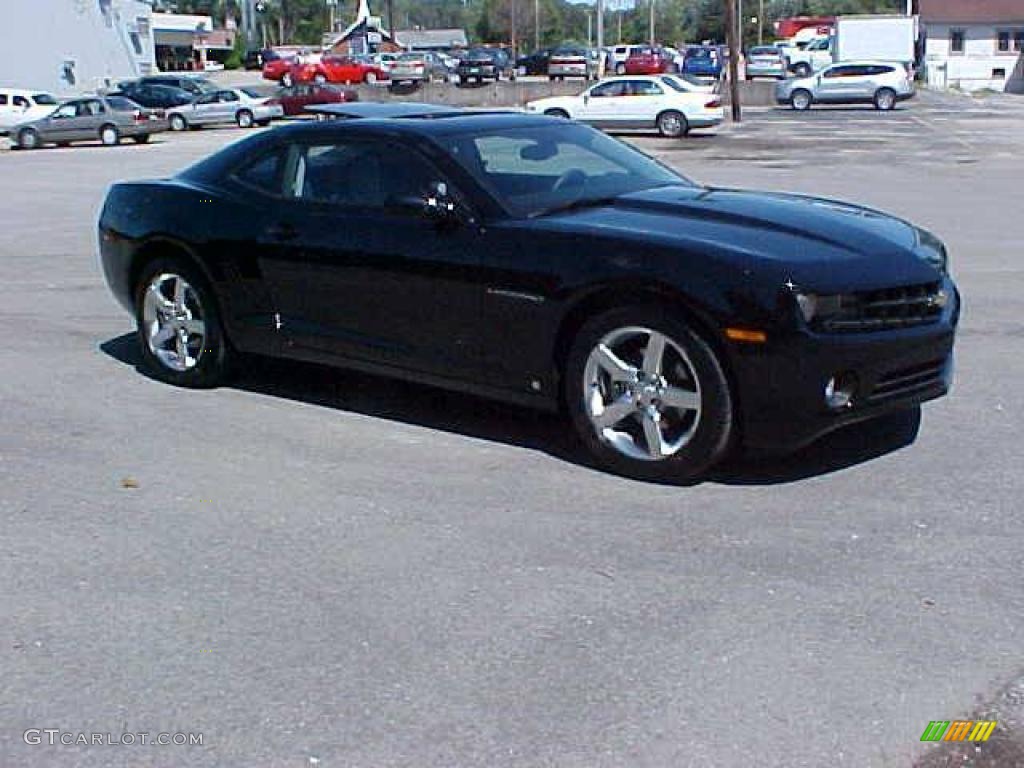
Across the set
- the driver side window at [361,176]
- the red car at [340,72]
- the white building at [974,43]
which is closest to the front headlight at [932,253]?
the driver side window at [361,176]

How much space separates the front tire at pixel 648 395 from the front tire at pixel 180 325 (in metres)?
2.42

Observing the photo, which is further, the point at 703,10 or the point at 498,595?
the point at 703,10

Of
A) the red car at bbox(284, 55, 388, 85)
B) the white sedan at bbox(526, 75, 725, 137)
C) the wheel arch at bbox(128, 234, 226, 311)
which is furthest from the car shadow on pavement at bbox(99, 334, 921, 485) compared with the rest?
the red car at bbox(284, 55, 388, 85)

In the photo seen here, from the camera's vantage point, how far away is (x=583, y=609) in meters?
4.62

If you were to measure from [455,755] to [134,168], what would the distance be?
25695 millimetres

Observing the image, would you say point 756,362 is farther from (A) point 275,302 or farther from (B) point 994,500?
(A) point 275,302

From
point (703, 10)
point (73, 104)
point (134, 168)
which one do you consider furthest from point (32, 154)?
point (703, 10)

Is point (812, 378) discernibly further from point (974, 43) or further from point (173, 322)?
point (974, 43)

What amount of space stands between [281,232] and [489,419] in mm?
1424

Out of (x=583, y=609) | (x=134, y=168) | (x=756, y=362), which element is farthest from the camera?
(x=134, y=168)

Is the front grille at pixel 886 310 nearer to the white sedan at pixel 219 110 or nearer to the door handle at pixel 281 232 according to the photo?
the door handle at pixel 281 232

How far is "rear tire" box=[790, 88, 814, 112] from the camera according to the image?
52156 millimetres

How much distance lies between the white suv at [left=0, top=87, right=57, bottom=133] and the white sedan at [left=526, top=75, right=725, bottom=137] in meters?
15.2

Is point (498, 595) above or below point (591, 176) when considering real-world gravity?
below
